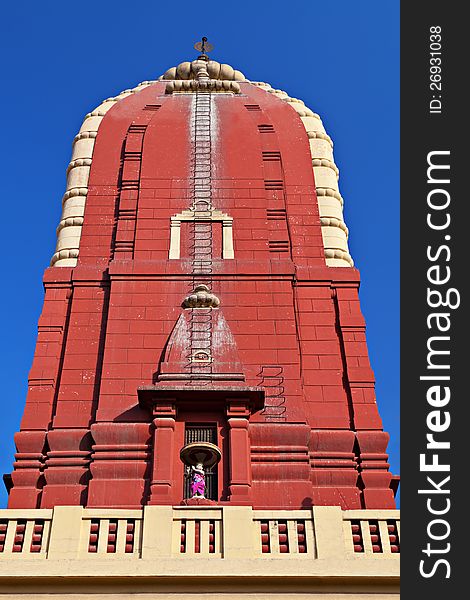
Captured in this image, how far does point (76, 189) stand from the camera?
17.7 m

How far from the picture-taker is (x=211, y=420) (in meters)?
13.6

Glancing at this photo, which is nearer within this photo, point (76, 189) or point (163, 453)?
point (163, 453)

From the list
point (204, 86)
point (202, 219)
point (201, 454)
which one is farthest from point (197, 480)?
point (204, 86)

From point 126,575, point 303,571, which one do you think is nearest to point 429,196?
point 303,571

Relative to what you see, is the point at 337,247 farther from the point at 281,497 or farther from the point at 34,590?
the point at 34,590

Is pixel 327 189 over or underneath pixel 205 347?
over

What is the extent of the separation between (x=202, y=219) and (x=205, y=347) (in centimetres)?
295

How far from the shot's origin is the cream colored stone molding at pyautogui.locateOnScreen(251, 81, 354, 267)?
16906mm

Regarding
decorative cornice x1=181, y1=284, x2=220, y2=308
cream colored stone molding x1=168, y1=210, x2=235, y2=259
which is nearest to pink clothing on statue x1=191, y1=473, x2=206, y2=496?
decorative cornice x1=181, y1=284, x2=220, y2=308

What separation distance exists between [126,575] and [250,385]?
4.52m

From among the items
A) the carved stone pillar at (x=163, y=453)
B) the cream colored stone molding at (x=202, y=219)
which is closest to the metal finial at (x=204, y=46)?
A: the cream colored stone molding at (x=202, y=219)

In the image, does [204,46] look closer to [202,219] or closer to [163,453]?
[202,219]

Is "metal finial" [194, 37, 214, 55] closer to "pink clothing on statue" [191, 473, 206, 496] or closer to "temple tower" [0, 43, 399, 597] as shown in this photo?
"temple tower" [0, 43, 399, 597]

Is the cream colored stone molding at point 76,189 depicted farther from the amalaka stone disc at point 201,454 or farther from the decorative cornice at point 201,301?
the amalaka stone disc at point 201,454
